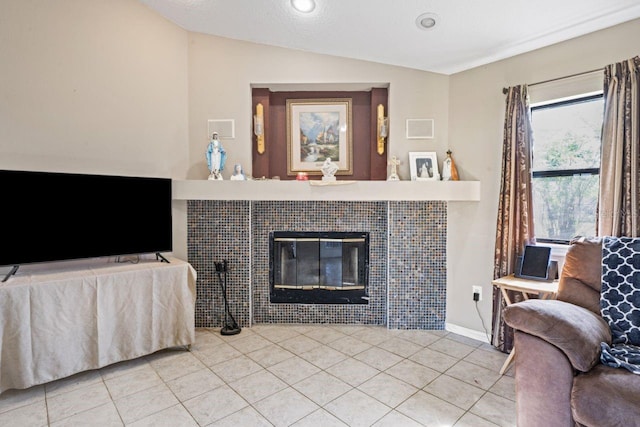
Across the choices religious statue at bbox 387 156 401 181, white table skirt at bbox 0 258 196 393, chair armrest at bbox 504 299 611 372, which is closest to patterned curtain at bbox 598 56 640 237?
chair armrest at bbox 504 299 611 372

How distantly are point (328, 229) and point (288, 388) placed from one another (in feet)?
5.04

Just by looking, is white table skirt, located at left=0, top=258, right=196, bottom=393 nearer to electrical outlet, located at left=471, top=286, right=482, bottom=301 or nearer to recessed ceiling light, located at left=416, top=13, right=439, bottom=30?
electrical outlet, located at left=471, top=286, right=482, bottom=301

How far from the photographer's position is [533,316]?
165 centimetres

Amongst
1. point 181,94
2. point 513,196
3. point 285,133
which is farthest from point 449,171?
point 181,94

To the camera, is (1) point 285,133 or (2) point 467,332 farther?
(1) point 285,133

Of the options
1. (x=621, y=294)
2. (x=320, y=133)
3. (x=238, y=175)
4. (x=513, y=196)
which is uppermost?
(x=320, y=133)

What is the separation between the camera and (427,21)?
8.13ft

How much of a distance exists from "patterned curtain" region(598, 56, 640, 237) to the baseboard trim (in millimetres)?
1313

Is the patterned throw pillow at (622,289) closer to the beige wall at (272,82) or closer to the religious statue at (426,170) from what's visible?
the religious statue at (426,170)

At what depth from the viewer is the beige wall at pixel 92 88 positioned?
2.29 metres

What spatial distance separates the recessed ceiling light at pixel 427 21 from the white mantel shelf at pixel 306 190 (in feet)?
4.13

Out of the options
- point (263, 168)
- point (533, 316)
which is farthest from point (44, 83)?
point (533, 316)

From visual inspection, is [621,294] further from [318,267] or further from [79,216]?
[79,216]

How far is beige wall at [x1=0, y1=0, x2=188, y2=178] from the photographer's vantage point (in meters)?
2.29
